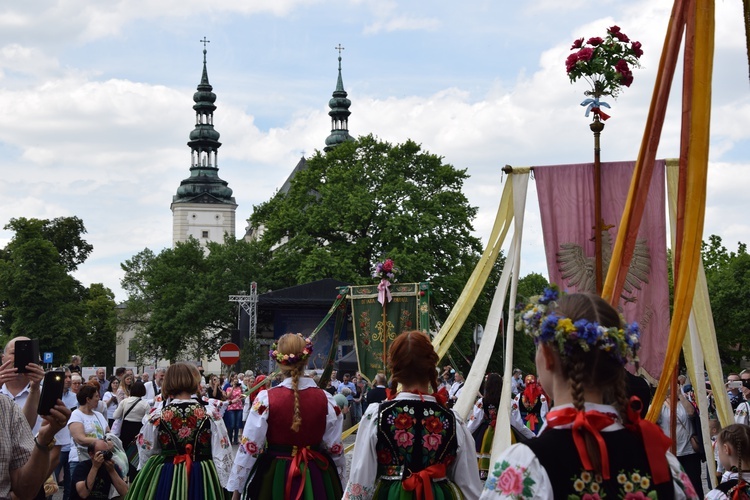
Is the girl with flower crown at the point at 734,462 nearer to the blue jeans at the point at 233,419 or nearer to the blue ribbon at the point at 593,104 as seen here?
the blue ribbon at the point at 593,104

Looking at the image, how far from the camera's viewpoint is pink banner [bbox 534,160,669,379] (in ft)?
32.8

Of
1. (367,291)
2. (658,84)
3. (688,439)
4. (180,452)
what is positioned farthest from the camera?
(367,291)

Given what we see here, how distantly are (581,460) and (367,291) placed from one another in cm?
1279

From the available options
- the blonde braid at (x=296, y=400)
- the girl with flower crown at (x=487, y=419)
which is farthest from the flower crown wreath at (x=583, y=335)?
the girl with flower crown at (x=487, y=419)

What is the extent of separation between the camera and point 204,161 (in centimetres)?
9575

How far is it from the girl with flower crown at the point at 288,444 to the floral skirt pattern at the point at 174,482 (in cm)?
63

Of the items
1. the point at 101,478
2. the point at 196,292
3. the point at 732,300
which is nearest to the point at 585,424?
the point at 101,478

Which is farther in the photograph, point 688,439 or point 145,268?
point 145,268

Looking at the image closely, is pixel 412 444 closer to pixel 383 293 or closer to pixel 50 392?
pixel 50 392

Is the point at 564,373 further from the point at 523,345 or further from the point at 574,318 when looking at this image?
the point at 523,345

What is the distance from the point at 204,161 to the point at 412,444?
9220cm

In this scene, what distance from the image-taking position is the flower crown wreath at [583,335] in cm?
312

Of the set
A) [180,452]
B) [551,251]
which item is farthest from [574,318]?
[551,251]

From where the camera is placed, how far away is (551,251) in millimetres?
10195
